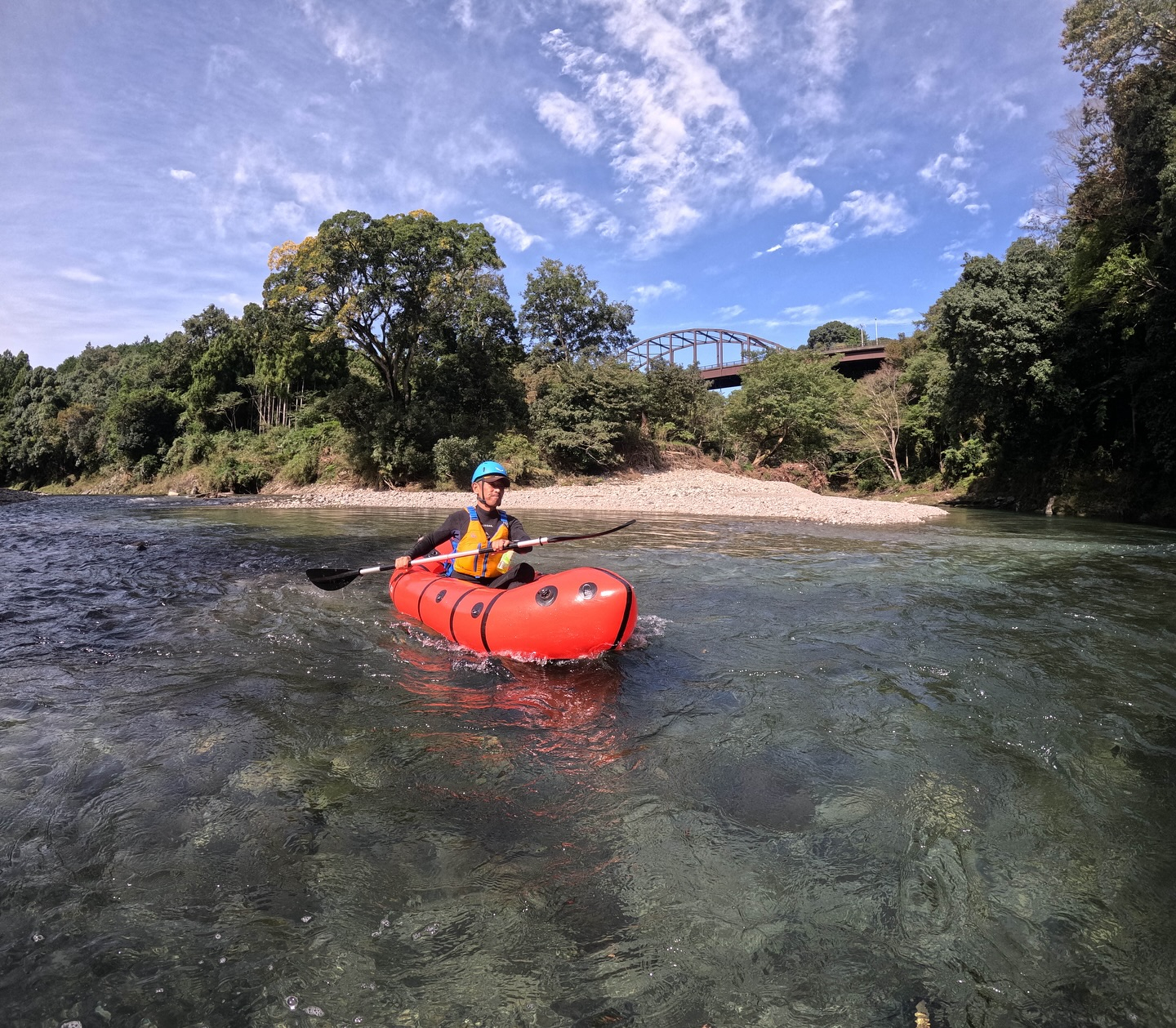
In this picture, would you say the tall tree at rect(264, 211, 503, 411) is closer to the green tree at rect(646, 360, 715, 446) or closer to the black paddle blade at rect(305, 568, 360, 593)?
the green tree at rect(646, 360, 715, 446)

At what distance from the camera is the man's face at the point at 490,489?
17.6 feet

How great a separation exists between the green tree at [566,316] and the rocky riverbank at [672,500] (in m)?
9.95

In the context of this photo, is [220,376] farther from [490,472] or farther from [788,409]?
[490,472]

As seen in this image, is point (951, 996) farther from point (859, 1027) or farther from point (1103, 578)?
Result: point (1103, 578)

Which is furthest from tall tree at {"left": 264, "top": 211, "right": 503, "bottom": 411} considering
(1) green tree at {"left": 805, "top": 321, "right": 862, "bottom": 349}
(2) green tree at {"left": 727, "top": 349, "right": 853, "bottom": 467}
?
(1) green tree at {"left": 805, "top": 321, "right": 862, "bottom": 349}

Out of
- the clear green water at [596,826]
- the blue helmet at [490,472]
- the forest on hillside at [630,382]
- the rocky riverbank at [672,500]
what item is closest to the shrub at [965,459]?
the forest on hillside at [630,382]

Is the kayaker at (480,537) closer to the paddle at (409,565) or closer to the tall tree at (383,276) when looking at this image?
the paddle at (409,565)

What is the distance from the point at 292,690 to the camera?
4055 mm

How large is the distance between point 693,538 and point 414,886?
9.52 metres

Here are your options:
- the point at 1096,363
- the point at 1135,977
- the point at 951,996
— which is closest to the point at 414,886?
the point at 951,996

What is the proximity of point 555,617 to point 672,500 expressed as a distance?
15.8 metres

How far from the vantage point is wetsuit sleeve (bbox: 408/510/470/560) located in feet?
18.4

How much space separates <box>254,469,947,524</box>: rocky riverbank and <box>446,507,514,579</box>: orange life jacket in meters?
10.4

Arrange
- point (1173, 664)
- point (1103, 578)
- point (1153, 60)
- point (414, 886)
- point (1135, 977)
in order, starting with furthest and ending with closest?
point (1153, 60)
point (1103, 578)
point (1173, 664)
point (414, 886)
point (1135, 977)
